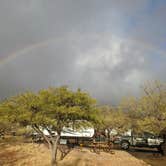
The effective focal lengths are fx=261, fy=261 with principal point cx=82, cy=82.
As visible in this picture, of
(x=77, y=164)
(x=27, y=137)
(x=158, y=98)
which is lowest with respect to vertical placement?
(x=77, y=164)

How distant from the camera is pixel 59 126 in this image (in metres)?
18.1

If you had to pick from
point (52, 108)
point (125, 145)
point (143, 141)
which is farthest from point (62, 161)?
point (143, 141)

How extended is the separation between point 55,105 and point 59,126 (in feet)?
5.61

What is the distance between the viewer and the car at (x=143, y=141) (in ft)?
110

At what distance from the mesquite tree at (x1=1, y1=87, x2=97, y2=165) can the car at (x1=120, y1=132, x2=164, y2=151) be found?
56.9ft

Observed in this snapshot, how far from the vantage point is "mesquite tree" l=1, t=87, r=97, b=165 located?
17.2m

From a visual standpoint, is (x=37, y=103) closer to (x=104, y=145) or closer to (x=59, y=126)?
(x=59, y=126)

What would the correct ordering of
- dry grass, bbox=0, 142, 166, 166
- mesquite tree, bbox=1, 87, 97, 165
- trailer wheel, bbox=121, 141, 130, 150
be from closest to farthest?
mesquite tree, bbox=1, 87, 97, 165, dry grass, bbox=0, 142, 166, 166, trailer wheel, bbox=121, 141, 130, 150

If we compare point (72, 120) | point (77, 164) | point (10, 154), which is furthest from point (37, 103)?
point (10, 154)

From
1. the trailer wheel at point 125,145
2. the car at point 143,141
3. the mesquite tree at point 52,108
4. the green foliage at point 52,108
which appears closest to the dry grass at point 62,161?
the mesquite tree at point 52,108

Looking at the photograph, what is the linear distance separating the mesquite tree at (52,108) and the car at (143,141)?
17348 mm

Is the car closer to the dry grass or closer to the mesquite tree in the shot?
the dry grass

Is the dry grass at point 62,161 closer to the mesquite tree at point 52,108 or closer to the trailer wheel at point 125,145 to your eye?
the mesquite tree at point 52,108

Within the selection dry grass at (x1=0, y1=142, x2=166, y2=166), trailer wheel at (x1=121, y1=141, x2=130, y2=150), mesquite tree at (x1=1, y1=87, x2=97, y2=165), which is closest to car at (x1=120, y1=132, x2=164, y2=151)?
trailer wheel at (x1=121, y1=141, x2=130, y2=150)
